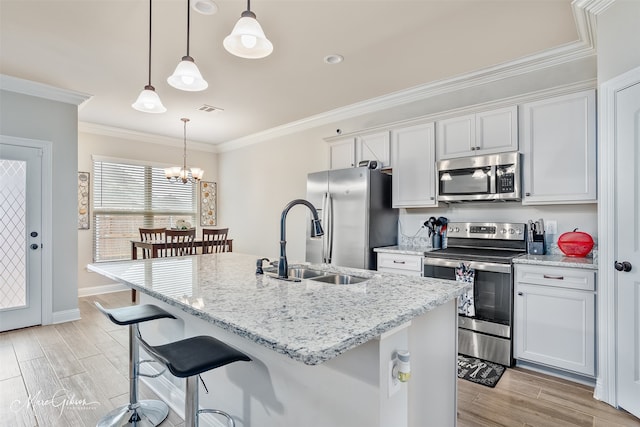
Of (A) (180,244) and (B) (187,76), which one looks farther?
(A) (180,244)

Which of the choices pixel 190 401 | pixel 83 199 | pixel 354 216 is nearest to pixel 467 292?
pixel 354 216

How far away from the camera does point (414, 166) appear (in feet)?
11.8

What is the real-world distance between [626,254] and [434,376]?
1605mm

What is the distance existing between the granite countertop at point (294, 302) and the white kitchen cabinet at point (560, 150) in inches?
66.9

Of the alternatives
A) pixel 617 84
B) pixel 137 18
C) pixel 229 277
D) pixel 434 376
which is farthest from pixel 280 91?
pixel 434 376

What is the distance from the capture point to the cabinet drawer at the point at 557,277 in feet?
7.88

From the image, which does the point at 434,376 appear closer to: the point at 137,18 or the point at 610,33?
the point at 610,33

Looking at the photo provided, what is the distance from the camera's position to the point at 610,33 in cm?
222

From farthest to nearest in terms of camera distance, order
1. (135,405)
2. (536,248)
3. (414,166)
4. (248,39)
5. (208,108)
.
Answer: (208,108)
(414,166)
(536,248)
(135,405)
(248,39)

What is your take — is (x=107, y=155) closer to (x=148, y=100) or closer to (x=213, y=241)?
(x=213, y=241)

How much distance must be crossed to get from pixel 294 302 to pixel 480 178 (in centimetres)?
247

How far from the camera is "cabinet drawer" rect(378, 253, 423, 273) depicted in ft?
10.7

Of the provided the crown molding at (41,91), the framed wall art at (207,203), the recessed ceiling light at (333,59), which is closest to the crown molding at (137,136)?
the framed wall art at (207,203)

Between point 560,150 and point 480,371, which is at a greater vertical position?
point 560,150
